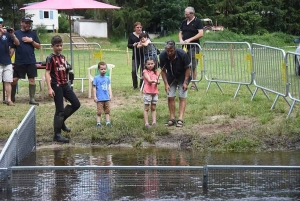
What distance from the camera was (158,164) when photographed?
10.9 m

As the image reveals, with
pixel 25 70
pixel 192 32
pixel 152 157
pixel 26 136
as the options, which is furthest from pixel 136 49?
pixel 26 136

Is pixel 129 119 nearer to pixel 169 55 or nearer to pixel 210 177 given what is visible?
pixel 169 55

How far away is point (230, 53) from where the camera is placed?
17172mm

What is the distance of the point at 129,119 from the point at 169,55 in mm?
1534

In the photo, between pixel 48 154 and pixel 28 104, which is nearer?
pixel 48 154

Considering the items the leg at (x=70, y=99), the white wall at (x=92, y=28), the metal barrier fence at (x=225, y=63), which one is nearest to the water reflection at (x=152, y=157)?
the leg at (x=70, y=99)

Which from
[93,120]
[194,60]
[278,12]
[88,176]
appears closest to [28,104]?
[93,120]

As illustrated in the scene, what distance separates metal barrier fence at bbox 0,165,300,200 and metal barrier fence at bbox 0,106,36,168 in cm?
39

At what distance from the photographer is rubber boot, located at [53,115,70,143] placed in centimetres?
1250

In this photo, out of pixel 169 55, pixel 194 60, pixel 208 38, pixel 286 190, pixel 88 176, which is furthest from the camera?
pixel 208 38

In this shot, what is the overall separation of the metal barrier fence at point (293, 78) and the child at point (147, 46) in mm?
4013

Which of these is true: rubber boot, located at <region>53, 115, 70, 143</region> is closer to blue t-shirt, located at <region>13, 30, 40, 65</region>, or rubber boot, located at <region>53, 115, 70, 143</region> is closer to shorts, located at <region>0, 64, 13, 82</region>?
shorts, located at <region>0, 64, 13, 82</region>

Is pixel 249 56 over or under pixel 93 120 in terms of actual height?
over

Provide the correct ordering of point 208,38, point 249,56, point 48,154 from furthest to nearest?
point 208,38 < point 249,56 < point 48,154
